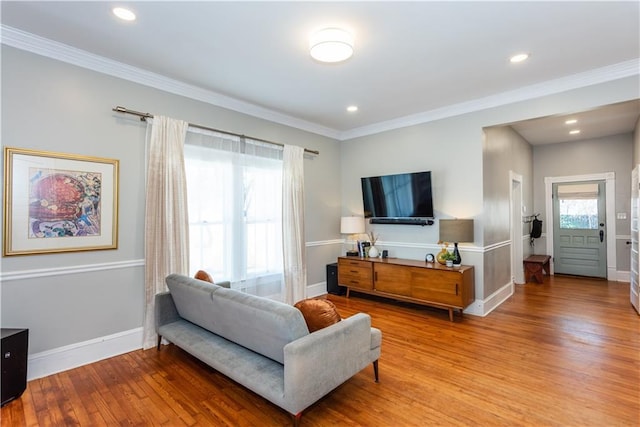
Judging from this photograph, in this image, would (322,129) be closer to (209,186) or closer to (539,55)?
(209,186)

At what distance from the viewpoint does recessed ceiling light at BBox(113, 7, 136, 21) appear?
87.9 inches

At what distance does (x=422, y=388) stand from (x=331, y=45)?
9.23ft

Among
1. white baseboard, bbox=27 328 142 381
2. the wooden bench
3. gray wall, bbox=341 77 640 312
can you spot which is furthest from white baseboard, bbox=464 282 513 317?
white baseboard, bbox=27 328 142 381

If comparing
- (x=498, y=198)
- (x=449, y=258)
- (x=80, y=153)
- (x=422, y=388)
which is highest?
(x=80, y=153)

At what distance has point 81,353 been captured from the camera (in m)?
2.84

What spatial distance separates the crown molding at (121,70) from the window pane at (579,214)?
6289mm

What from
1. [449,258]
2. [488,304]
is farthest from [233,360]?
[488,304]

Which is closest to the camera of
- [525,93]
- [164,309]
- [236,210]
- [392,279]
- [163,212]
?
[164,309]

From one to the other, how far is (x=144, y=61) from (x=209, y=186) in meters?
1.40

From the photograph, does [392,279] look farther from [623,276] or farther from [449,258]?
[623,276]

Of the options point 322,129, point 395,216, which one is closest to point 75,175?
point 322,129

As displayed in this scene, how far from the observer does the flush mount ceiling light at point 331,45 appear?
2.48 m

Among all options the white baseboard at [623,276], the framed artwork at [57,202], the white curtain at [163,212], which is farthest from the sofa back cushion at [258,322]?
the white baseboard at [623,276]

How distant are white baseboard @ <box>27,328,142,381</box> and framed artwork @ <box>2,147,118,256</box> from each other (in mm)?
874
